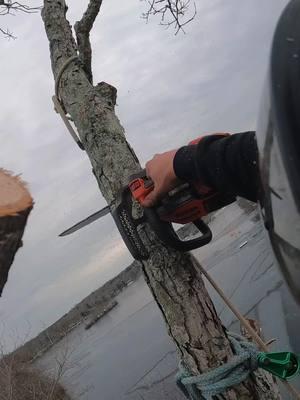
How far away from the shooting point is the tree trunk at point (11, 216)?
228 cm

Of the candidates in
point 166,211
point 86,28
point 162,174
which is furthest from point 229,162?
point 86,28

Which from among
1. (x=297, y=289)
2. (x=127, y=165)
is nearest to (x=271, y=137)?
(x=297, y=289)

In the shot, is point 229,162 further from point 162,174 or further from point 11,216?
point 11,216

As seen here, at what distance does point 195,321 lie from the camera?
2.14 m

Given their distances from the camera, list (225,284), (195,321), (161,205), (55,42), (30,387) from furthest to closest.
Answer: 1. (225,284)
2. (30,387)
3. (55,42)
4. (195,321)
5. (161,205)

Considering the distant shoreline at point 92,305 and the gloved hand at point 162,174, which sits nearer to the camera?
the gloved hand at point 162,174

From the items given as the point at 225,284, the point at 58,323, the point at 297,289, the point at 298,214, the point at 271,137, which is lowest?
the point at 58,323

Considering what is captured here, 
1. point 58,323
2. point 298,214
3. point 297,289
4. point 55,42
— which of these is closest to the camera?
point 298,214

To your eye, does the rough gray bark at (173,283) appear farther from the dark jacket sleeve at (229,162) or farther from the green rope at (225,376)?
the dark jacket sleeve at (229,162)

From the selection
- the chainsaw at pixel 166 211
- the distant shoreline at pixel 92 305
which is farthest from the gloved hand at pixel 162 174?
the distant shoreline at pixel 92 305

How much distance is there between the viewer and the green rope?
2.03m

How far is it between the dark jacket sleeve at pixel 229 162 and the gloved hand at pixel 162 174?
5.2 inches

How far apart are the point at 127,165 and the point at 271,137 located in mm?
1577

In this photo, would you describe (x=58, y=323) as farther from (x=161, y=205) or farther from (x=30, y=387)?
(x=161, y=205)
